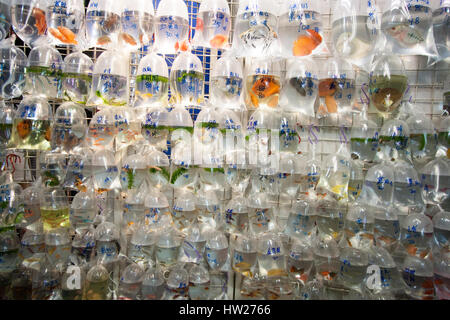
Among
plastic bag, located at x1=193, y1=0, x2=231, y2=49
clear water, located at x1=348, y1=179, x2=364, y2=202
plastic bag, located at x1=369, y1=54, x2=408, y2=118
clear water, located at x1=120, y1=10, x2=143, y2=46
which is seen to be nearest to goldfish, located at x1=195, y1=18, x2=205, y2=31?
plastic bag, located at x1=193, y1=0, x2=231, y2=49

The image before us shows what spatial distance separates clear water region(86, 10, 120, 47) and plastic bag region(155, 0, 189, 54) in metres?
0.16

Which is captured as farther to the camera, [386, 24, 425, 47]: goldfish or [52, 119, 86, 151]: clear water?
[52, 119, 86, 151]: clear water

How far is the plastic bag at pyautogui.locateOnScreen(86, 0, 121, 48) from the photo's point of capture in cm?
119

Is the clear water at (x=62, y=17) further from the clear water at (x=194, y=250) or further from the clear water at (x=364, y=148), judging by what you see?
the clear water at (x=364, y=148)

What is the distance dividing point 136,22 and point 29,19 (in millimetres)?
392

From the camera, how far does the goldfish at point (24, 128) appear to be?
1211mm

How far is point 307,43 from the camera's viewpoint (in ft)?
3.85

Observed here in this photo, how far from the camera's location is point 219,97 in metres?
1.25

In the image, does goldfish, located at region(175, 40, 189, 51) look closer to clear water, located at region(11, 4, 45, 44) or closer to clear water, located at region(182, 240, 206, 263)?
clear water, located at region(11, 4, 45, 44)

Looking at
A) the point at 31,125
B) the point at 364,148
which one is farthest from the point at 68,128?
the point at 364,148

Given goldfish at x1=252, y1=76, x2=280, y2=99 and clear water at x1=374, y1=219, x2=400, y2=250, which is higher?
goldfish at x1=252, y1=76, x2=280, y2=99

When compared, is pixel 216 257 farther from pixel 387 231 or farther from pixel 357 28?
pixel 357 28
